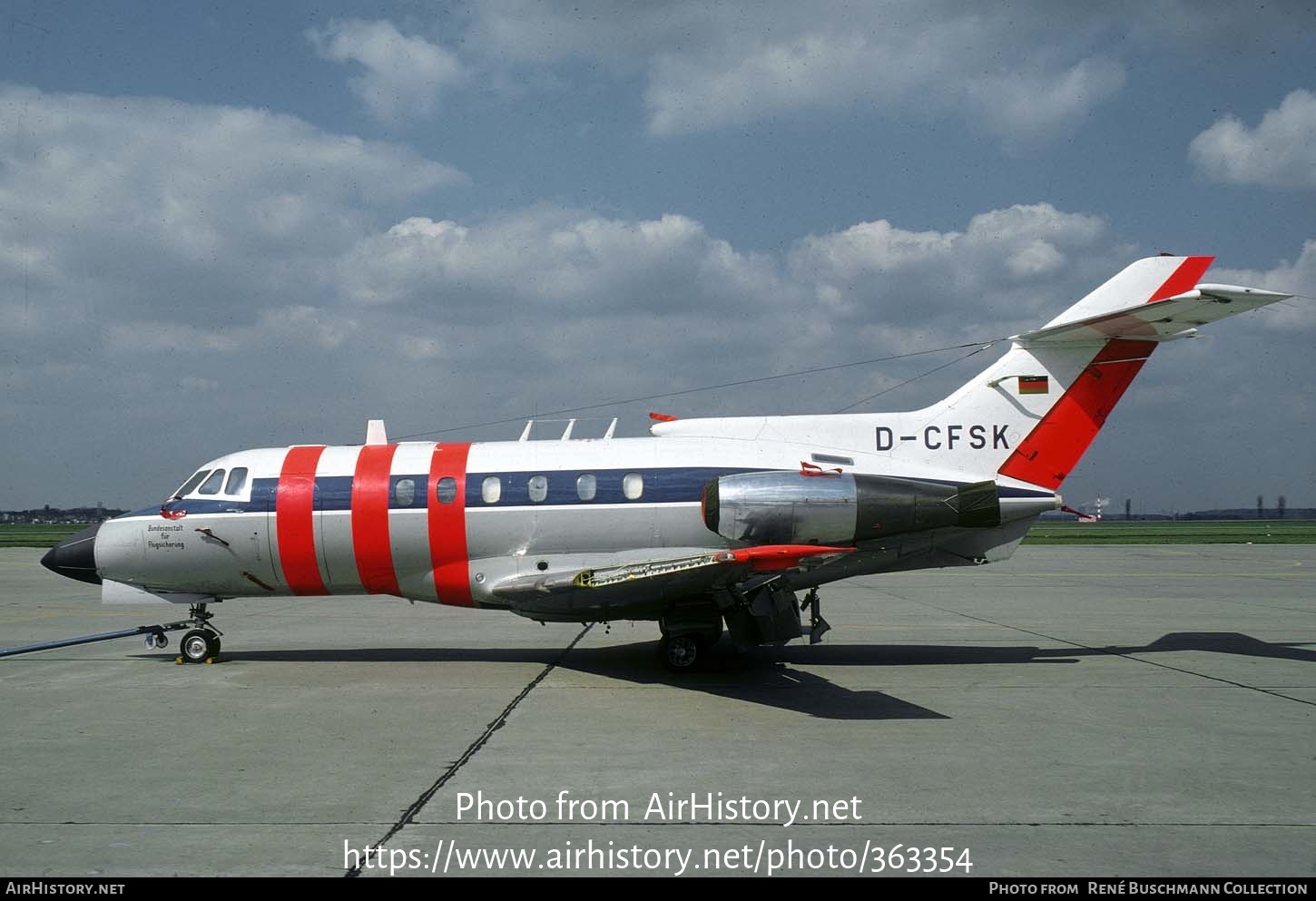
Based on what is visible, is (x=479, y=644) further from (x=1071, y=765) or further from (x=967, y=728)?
(x=1071, y=765)

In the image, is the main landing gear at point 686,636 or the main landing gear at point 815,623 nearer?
the main landing gear at point 815,623

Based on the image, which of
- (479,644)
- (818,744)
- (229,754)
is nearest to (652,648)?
(479,644)

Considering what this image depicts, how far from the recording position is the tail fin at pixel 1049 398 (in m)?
13.3

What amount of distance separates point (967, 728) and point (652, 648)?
6217 mm

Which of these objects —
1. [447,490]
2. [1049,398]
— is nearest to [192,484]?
[447,490]

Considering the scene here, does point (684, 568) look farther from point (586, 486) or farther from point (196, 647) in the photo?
point (196, 647)

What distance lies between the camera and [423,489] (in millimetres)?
12906

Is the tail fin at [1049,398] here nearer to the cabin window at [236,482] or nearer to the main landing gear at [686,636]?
the main landing gear at [686,636]

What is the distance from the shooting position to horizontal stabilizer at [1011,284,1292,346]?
11.8m

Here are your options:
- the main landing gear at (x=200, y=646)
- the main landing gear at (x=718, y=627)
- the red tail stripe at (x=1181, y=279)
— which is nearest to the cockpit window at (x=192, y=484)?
the main landing gear at (x=200, y=646)

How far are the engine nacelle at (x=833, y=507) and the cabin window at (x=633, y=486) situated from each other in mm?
975

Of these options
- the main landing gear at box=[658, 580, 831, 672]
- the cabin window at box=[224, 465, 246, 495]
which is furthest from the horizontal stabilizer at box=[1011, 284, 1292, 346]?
the cabin window at box=[224, 465, 246, 495]

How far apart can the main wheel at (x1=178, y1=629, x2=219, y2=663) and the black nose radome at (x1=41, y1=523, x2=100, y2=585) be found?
1490 mm

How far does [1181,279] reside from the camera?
13422 mm
